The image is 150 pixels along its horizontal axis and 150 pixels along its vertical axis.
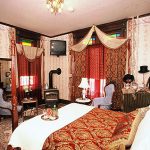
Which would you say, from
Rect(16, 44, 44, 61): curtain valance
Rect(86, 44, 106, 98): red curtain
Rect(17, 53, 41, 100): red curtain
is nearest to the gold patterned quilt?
Rect(86, 44, 106, 98): red curtain

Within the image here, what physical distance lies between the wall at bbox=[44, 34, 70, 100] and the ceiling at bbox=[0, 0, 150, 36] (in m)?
1.46

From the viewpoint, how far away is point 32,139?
211 centimetres

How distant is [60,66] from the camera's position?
7.18 meters

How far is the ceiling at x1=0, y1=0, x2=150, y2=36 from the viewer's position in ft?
12.6

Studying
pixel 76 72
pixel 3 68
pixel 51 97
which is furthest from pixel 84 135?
pixel 51 97

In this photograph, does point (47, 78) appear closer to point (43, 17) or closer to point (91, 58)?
point (91, 58)

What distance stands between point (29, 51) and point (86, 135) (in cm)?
508

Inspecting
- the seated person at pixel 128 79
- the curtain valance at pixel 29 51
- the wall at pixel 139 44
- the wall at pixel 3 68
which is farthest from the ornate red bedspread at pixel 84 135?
the curtain valance at pixel 29 51

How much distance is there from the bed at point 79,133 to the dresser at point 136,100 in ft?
6.02

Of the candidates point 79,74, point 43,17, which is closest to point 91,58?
point 79,74

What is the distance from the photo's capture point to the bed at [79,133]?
5.82 feet

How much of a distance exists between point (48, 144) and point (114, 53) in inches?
162

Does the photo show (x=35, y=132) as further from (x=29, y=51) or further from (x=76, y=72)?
(x=29, y=51)

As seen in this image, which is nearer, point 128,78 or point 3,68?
point 128,78
